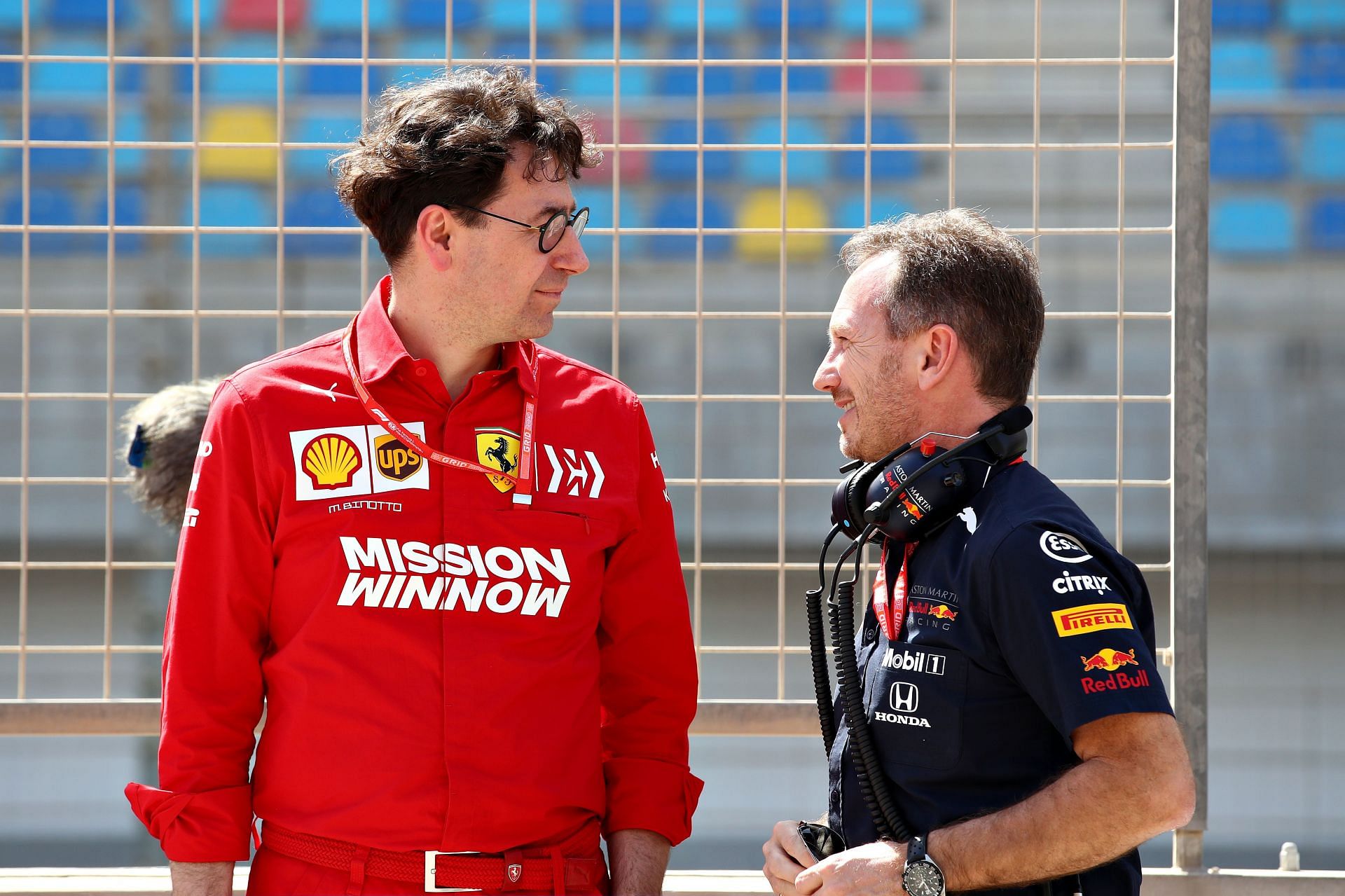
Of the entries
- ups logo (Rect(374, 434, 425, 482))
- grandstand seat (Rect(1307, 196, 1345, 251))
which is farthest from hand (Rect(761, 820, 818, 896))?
grandstand seat (Rect(1307, 196, 1345, 251))

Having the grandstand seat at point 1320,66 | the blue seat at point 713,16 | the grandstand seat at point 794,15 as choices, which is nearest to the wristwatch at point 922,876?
the blue seat at point 713,16

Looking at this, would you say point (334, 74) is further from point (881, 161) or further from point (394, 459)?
point (394, 459)

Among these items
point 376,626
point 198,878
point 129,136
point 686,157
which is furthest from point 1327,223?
point 198,878

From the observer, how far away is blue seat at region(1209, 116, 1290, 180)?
49.1ft

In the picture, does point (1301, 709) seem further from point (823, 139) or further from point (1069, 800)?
point (1069, 800)

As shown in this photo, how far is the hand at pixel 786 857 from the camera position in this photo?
1.71m

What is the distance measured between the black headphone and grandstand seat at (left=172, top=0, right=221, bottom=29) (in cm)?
883

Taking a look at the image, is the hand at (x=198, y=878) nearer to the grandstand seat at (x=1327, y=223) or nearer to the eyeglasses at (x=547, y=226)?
the eyeglasses at (x=547, y=226)

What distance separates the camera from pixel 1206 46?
2.76 metres

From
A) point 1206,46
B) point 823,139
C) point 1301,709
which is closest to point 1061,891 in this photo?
point 1206,46

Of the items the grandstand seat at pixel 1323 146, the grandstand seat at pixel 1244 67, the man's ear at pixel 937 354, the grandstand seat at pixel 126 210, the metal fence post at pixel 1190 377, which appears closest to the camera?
the man's ear at pixel 937 354

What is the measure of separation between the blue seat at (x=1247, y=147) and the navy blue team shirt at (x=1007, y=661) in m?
14.8

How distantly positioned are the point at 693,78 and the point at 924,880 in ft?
32.4

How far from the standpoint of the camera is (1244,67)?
14547 millimetres
